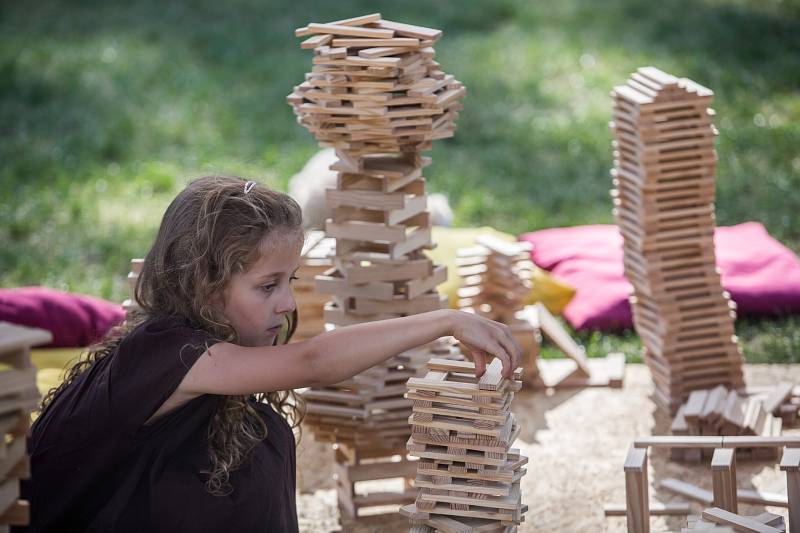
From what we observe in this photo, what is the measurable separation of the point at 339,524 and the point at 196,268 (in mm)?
1391

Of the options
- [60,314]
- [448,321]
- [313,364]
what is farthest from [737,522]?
[60,314]

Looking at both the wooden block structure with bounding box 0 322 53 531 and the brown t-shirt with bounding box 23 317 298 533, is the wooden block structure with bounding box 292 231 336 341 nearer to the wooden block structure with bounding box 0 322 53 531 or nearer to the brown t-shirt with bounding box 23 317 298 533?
the brown t-shirt with bounding box 23 317 298 533

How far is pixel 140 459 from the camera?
10.1ft

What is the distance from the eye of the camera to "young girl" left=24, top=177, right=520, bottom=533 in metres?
2.96

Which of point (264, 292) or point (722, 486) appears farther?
point (722, 486)

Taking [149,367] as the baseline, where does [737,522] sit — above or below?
below

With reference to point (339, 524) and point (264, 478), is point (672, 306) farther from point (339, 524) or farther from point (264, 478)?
point (264, 478)

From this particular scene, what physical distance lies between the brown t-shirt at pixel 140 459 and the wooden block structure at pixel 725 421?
190 cm

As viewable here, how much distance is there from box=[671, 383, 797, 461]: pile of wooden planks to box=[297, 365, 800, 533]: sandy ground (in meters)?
0.06

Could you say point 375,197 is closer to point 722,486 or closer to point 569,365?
point 722,486

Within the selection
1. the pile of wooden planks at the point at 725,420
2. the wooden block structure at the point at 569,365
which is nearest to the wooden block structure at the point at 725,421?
the pile of wooden planks at the point at 725,420

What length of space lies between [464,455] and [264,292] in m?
0.74

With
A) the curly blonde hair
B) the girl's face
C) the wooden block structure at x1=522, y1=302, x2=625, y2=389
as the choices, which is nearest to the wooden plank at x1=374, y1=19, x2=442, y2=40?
the curly blonde hair

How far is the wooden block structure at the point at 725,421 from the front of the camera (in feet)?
14.1
